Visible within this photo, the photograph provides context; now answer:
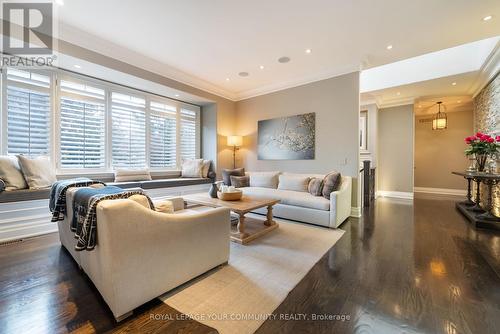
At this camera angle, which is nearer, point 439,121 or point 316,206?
point 316,206

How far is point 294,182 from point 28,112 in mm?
4749

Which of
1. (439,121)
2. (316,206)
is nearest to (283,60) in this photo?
(316,206)

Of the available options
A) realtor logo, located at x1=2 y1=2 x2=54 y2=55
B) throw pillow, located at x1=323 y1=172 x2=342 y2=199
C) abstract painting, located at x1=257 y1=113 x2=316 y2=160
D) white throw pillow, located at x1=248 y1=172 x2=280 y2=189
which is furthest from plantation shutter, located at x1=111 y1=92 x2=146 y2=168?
throw pillow, located at x1=323 y1=172 x2=342 y2=199

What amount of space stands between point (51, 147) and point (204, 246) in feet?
11.6

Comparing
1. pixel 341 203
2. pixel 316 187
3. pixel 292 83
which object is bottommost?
pixel 341 203

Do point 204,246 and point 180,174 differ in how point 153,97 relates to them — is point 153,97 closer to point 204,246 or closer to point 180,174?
point 180,174

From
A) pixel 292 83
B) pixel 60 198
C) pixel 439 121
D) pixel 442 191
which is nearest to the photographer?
pixel 60 198

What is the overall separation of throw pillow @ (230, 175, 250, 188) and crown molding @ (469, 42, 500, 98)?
199 inches

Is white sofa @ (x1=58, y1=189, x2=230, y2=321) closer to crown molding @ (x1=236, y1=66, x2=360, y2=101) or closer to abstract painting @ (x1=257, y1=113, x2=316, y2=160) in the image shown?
abstract painting @ (x1=257, y1=113, x2=316, y2=160)

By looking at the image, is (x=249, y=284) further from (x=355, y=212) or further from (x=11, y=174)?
(x=11, y=174)

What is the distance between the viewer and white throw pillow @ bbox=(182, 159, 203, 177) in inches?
208

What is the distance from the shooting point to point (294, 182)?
14.1 ft

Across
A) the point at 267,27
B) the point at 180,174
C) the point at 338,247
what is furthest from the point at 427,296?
the point at 180,174

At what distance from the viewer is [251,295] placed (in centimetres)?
168
